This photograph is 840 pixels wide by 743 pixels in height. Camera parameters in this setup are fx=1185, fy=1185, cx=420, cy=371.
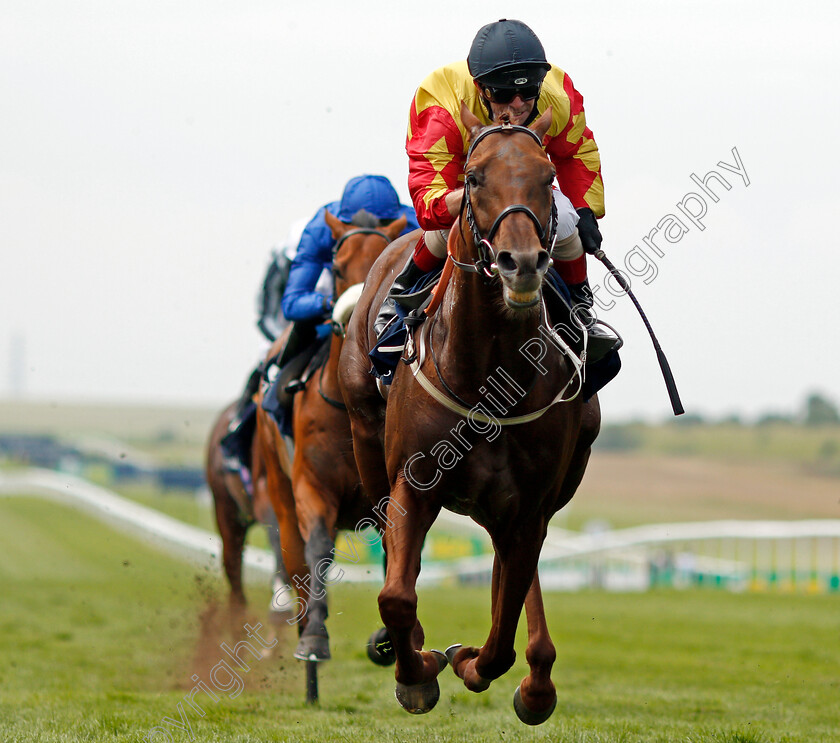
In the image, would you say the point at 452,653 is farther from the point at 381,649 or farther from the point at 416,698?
the point at 381,649

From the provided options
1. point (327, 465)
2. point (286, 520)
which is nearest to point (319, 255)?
point (327, 465)

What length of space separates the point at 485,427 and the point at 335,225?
2.51 meters

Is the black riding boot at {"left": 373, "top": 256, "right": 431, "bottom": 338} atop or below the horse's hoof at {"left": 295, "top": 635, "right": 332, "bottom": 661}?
atop

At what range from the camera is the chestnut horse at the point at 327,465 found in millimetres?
6109

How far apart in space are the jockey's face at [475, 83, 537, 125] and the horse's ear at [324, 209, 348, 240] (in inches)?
91.2

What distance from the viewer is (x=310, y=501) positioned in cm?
630

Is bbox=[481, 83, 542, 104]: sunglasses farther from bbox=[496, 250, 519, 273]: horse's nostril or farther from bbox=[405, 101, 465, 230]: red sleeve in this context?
bbox=[496, 250, 519, 273]: horse's nostril

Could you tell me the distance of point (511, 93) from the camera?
13.4ft

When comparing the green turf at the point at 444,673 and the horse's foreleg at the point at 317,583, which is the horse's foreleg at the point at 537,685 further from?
the horse's foreleg at the point at 317,583

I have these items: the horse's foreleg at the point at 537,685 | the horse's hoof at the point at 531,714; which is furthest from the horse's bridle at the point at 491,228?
the horse's hoof at the point at 531,714

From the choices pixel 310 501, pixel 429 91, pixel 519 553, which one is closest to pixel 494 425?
pixel 519 553

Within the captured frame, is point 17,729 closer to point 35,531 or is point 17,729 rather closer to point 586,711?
point 586,711

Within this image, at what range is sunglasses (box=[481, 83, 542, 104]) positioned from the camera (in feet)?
13.3

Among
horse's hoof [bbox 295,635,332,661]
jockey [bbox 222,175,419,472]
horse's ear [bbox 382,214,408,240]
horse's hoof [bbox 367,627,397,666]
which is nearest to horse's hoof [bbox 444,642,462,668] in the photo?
horse's hoof [bbox 367,627,397,666]
